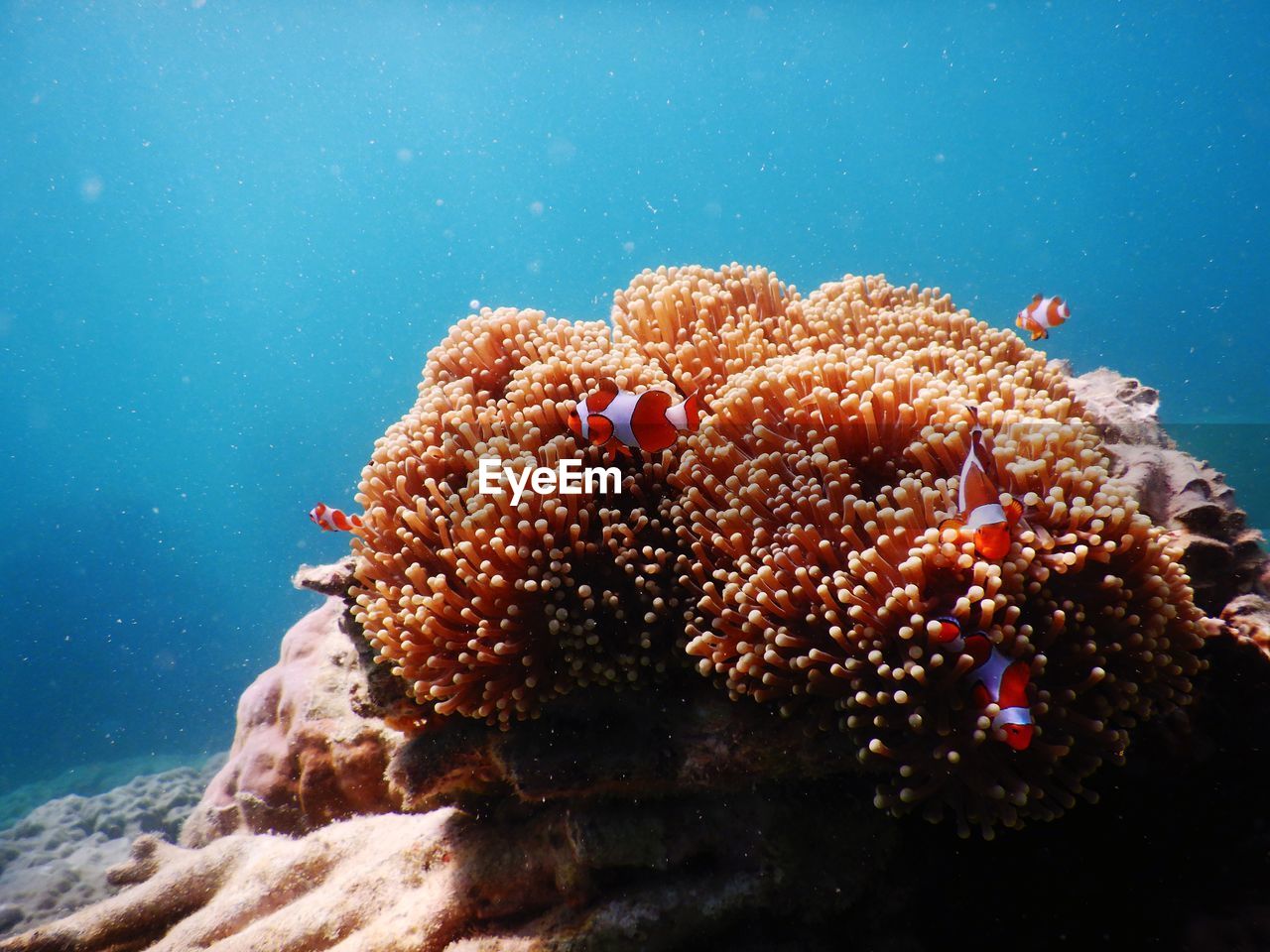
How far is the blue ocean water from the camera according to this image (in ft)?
130

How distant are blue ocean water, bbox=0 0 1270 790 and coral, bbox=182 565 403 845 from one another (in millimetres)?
29941

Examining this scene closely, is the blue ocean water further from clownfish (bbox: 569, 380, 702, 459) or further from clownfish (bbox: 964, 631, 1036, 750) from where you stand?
clownfish (bbox: 964, 631, 1036, 750)

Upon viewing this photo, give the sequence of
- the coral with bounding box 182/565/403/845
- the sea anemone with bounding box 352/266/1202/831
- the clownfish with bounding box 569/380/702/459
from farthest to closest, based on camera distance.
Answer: the coral with bounding box 182/565/403/845 → the clownfish with bounding box 569/380/702/459 → the sea anemone with bounding box 352/266/1202/831

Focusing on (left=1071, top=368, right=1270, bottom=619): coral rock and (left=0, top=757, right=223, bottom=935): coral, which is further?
(left=0, top=757, right=223, bottom=935): coral

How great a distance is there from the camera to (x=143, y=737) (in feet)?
85.6

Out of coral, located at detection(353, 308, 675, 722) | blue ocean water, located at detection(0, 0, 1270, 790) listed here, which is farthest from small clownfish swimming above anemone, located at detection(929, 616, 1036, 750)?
blue ocean water, located at detection(0, 0, 1270, 790)

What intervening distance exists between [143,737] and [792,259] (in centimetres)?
7996

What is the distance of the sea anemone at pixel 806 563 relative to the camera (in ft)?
6.05

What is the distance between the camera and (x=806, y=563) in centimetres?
201

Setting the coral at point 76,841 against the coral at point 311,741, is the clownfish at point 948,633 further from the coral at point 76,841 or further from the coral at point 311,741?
the coral at point 76,841

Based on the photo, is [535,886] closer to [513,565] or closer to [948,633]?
[513,565]

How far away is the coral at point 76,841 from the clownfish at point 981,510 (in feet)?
31.6

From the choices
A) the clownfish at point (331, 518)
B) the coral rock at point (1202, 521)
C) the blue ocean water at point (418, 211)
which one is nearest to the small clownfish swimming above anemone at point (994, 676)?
the coral rock at point (1202, 521)

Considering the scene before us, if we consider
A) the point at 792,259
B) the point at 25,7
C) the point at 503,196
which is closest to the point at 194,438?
the point at 25,7
